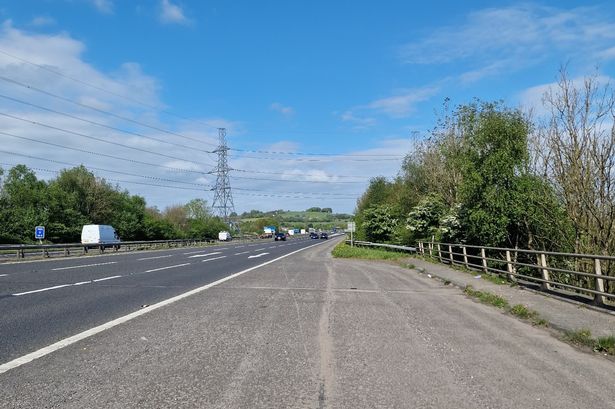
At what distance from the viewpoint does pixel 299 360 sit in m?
6.34

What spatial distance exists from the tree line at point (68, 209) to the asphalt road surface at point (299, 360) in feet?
189

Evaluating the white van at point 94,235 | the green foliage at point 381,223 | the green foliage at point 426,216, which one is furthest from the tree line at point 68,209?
the green foliage at point 426,216

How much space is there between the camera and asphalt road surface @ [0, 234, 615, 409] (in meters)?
4.92

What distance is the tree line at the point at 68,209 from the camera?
205ft

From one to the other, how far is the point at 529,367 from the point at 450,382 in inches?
54.8

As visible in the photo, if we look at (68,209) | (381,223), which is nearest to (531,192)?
(381,223)

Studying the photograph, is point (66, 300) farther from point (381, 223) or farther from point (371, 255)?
point (381, 223)

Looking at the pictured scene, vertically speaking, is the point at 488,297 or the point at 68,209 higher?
the point at 68,209

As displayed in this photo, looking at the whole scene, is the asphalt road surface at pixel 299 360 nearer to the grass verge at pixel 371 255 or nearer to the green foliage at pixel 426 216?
the grass verge at pixel 371 255

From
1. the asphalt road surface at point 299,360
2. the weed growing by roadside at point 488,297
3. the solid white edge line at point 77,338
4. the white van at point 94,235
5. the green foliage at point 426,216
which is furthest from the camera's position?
the white van at point 94,235

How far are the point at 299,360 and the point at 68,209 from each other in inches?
2878

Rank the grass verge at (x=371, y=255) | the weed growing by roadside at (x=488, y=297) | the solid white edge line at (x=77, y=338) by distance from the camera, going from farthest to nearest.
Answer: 1. the grass verge at (x=371, y=255)
2. the weed growing by roadside at (x=488, y=297)
3. the solid white edge line at (x=77, y=338)

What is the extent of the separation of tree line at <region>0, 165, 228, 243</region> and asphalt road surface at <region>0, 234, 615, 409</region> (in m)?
57.7

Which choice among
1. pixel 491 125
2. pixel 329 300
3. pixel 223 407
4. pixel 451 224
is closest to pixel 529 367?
pixel 223 407
